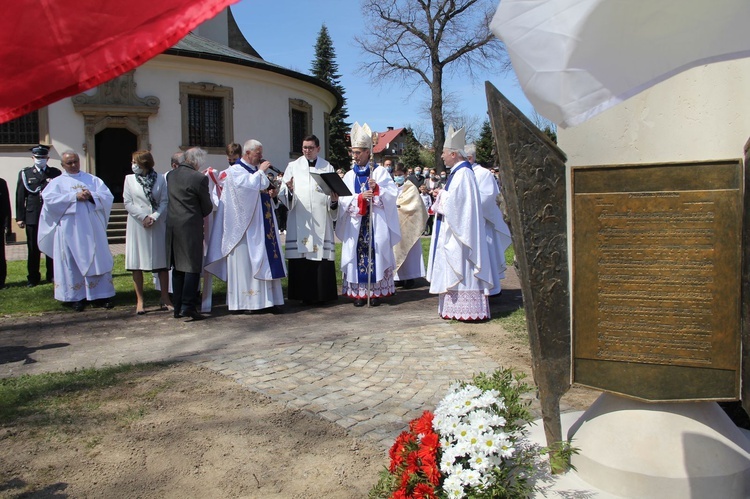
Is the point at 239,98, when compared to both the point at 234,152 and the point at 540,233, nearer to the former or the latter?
the point at 234,152

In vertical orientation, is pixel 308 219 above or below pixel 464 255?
above

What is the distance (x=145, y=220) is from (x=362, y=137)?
10.2 ft

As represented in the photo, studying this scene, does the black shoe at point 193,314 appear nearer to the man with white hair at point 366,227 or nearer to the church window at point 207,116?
the man with white hair at point 366,227

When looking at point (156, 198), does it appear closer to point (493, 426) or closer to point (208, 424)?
point (208, 424)

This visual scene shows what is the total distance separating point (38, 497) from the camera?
127 inches

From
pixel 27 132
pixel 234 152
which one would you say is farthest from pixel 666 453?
pixel 27 132

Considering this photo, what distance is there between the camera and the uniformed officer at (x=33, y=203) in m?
10.5

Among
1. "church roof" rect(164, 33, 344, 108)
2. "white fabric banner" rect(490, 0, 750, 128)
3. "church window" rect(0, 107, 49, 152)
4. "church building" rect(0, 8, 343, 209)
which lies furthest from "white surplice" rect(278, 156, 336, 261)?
"church window" rect(0, 107, 49, 152)

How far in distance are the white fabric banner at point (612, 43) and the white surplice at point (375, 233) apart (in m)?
6.29

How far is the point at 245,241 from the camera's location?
8016 millimetres

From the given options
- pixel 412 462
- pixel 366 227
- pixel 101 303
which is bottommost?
pixel 412 462

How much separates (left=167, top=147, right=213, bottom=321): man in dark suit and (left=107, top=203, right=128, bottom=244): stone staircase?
12.2m

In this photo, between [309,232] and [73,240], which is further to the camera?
[309,232]

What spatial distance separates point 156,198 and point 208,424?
4660mm
